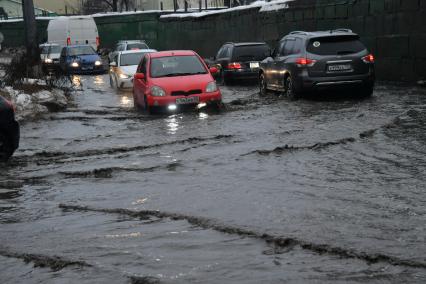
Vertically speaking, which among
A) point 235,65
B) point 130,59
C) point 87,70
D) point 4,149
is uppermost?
point 130,59

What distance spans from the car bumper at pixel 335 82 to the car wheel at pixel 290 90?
28.4 inches

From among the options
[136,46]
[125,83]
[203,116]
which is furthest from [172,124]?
[136,46]

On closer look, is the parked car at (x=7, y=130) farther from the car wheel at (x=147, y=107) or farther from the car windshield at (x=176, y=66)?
the car windshield at (x=176, y=66)

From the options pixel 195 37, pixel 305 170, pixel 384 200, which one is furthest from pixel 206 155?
pixel 195 37

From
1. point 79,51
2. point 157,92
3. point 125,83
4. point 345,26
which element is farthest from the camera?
point 79,51

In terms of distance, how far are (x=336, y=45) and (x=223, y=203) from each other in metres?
10.0

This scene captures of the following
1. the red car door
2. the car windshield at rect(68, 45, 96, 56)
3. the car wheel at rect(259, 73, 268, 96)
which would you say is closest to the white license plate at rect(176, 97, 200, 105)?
the red car door

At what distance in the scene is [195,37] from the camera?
3853 centimetres

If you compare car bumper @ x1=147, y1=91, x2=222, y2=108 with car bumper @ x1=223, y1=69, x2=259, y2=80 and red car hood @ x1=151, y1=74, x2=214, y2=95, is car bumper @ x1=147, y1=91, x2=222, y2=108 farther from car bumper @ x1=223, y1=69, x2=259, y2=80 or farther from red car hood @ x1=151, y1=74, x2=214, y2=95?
car bumper @ x1=223, y1=69, x2=259, y2=80

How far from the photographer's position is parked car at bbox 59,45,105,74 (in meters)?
35.3

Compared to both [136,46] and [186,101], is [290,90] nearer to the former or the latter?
[186,101]

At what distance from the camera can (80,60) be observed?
116ft

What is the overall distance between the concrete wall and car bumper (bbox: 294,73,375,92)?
331 centimetres

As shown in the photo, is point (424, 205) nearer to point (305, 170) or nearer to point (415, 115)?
point (305, 170)
